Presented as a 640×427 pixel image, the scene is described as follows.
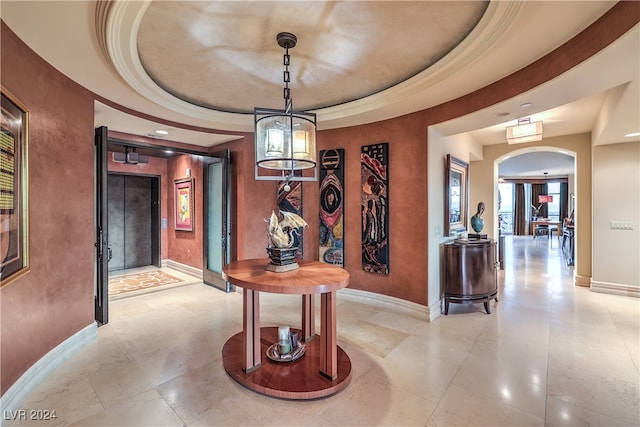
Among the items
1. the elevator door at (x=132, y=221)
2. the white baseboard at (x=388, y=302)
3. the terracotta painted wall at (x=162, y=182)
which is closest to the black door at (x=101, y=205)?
the white baseboard at (x=388, y=302)

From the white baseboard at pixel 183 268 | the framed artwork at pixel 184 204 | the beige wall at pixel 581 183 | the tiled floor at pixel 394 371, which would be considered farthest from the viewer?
the framed artwork at pixel 184 204

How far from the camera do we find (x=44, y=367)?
2.38 m

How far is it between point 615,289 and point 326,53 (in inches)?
220

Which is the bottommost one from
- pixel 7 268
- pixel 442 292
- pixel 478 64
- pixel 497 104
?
pixel 442 292

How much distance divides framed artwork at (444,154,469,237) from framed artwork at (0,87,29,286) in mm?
4156

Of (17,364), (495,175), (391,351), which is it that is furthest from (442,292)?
(17,364)

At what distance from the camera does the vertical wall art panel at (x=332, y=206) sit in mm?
4406

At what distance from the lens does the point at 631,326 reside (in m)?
3.43

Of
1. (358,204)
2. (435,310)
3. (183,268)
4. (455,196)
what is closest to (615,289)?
(455,196)

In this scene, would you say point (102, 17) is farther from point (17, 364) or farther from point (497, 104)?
point (497, 104)

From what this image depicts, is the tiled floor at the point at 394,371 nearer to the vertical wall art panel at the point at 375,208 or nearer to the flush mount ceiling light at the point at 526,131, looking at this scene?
the vertical wall art panel at the point at 375,208

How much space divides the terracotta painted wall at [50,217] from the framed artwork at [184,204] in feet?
9.73

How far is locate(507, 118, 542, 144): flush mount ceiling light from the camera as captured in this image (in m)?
4.28

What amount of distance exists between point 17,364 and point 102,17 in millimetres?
2367
